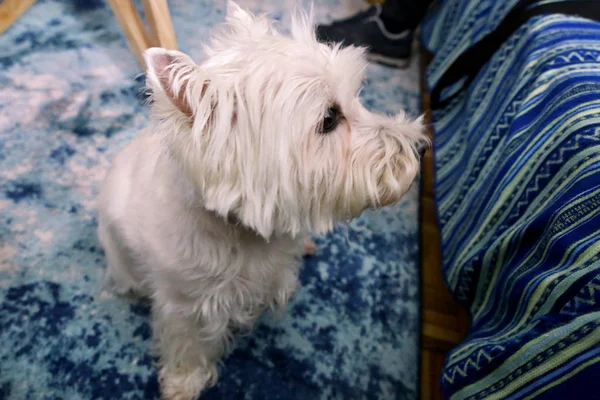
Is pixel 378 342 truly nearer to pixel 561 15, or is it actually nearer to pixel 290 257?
pixel 290 257

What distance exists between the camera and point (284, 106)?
0.63 meters

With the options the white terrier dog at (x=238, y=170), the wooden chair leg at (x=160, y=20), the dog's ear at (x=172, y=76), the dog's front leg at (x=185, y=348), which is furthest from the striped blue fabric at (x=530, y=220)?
the wooden chair leg at (x=160, y=20)

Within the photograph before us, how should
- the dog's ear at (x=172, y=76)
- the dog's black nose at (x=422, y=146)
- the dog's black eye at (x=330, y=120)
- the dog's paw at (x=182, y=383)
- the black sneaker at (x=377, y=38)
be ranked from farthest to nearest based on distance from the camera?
the black sneaker at (x=377, y=38) < the dog's paw at (x=182, y=383) < the dog's black nose at (x=422, y=146) < the dog's black eye at (x=330, y=120) < the dog's ear at (x=172, y=76)

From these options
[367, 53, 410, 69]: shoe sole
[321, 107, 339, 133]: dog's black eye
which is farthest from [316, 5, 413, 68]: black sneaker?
[321, 107, 339, 133]: dog's black eye

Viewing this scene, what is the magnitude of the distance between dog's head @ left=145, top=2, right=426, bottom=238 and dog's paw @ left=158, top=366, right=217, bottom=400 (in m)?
0.51

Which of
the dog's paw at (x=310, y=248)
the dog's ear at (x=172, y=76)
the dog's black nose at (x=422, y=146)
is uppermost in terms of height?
the dog's ear at (x=172, y=76)

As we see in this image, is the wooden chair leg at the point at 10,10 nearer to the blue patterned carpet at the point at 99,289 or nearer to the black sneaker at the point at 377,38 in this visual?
the blue patterned carpet at the point at 99,289

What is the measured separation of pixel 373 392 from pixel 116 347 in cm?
66

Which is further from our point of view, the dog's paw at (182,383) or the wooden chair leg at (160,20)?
the wooden chair leg at (160,20)

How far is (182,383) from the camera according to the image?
3.29 ft

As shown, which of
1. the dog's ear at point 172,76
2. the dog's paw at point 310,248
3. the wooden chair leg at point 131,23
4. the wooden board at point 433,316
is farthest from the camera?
the wooden chair leg at point 131,23

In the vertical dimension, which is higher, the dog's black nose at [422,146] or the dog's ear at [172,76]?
the dog's ear at [172,76]

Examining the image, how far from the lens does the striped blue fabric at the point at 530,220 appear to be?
639mm

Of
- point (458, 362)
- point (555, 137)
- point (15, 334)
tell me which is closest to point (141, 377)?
point (15, 334)
